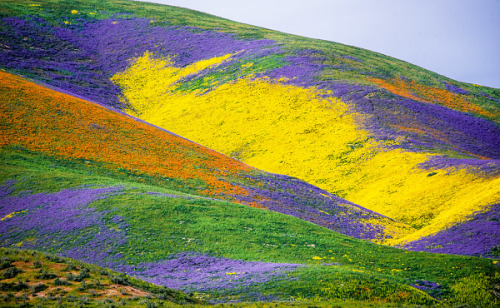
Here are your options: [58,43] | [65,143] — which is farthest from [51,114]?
[58,43]

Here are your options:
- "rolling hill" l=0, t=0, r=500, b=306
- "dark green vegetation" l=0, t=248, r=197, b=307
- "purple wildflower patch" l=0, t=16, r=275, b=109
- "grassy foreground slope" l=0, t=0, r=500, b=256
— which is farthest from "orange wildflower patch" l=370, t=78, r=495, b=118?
"dark green vegetation" l=0, t=248, r=197, b=307

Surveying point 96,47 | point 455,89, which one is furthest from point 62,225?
point 455,89

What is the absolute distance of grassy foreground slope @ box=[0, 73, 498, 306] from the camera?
19.2 m

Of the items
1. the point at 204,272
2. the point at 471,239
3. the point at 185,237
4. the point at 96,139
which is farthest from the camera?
the point at 96,139

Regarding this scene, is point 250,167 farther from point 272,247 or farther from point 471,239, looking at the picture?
point 471,239

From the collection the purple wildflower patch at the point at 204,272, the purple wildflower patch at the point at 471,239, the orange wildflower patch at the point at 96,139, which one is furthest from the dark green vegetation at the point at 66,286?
the purple wildflower patch at the point at 471,239

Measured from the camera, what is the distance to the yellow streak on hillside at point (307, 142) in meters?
39.7

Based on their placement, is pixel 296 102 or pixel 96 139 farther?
pixel 296 102

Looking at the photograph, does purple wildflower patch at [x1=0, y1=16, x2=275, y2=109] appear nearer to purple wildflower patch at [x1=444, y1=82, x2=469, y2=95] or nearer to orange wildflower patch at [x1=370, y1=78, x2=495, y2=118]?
orange wildflower patch at [x1=370, y1=78, x2=495, y2=118]

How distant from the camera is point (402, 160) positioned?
48.4 m

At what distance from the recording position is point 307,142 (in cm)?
5575

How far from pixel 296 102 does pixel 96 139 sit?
3634 centimetres

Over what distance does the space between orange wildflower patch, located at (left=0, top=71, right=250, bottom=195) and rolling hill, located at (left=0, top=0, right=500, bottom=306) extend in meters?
0.21

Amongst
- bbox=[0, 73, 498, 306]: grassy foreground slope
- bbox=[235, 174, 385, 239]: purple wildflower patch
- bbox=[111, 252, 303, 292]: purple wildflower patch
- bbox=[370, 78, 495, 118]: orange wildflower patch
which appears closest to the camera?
bbox=[111, 252, 303, 292]: purple wildflower patch
